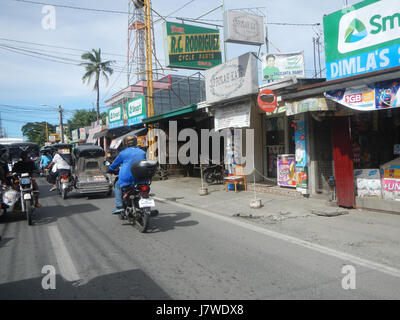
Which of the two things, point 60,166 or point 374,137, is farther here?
point 60,166

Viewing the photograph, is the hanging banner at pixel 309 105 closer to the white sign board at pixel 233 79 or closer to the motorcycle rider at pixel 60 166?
the white sign board at pixel 233 79

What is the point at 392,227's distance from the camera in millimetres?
6449

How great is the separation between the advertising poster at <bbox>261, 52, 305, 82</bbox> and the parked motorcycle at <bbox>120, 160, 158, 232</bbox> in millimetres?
13617

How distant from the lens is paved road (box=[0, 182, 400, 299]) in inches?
147

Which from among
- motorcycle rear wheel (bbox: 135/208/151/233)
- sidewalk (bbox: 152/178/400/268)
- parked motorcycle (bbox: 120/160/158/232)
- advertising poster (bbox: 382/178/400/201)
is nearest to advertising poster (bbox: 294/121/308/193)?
sidewalk (bbox: 152/178/400/268)

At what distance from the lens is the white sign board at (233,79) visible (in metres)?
10.6

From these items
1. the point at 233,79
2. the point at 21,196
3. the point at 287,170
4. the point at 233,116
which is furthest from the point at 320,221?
the point at 21,196

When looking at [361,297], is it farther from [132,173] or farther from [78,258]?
[132,173]

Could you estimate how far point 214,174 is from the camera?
46.5 feet

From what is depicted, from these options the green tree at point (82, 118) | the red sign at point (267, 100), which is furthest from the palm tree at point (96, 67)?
the red sign at point (267, 100)

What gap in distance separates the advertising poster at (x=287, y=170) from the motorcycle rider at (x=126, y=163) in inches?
223

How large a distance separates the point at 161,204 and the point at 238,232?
4224 mm

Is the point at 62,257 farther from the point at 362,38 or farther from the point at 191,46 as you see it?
the point at 191,46

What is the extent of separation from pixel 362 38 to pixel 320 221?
4433 mm
